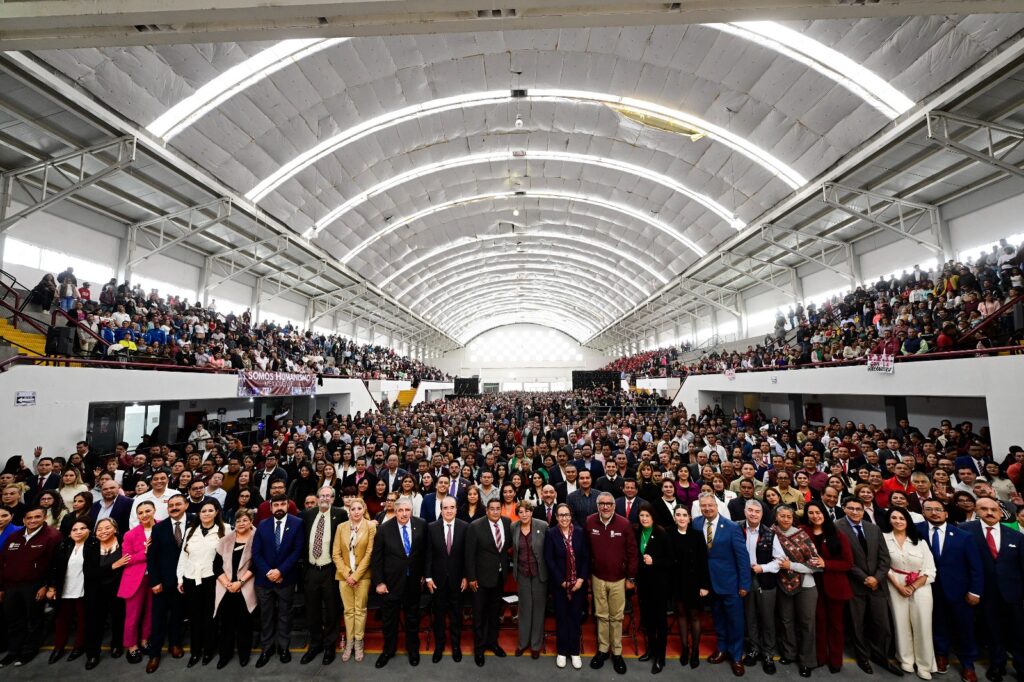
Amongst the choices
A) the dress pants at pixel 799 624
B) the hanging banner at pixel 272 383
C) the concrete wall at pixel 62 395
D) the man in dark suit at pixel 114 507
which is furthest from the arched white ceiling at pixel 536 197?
the dress pants at pixel 799 624

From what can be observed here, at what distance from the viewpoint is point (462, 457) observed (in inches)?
359

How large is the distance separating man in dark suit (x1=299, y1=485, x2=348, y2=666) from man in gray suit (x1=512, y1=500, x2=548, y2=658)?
1.81 metres

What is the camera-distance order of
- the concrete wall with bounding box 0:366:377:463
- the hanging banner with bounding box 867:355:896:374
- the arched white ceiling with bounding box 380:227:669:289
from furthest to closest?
the arched white ceiling with bounding box 380:227:669:289 → the hanging banner with bounding box 867:355:896:374 → the concrete wall with bounding box 0:366:377:463

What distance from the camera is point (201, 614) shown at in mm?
4215

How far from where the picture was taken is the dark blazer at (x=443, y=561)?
434 centimetres

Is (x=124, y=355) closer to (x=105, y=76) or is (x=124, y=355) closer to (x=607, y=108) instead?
(x=105, y=76)

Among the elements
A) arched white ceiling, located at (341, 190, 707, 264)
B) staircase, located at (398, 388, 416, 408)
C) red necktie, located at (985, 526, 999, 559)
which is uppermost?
arched white ceiling, located at (341, 190, 707, 264)

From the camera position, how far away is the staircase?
95.7ft

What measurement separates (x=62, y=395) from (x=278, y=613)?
7292 millimetres

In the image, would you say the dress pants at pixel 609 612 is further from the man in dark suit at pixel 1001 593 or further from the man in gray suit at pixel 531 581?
the man in dark suit at pixel 1001 593

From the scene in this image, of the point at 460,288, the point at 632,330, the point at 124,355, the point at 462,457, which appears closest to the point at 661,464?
the point at 462,457

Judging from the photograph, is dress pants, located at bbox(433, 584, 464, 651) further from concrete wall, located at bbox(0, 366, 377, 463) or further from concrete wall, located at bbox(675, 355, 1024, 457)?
concrete wall, located at bbox(675, 355, 1024, 457)

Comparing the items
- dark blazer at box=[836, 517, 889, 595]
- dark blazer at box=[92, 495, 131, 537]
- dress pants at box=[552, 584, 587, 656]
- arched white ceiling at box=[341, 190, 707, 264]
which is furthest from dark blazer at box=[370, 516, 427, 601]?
arched white ceiling at box=[341, 190, 707, 264]

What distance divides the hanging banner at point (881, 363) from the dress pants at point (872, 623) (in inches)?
321
